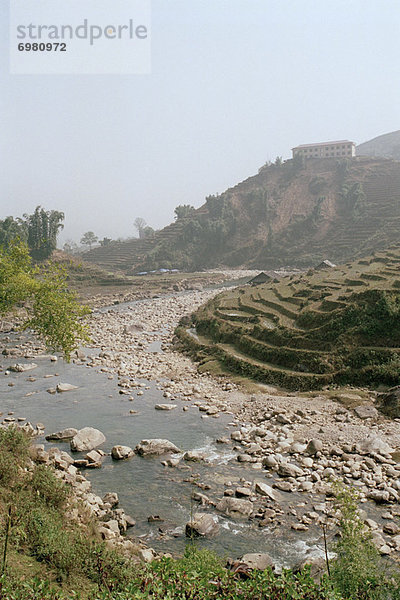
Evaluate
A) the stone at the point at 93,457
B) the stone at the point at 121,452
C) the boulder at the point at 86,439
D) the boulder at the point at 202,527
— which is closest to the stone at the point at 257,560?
the boulder at the point at 202,527

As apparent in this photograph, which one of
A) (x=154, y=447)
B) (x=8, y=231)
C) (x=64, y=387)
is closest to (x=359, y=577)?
(x=154, y=447)

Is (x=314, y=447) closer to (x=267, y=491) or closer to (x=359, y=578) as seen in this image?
(x=267, y=491)

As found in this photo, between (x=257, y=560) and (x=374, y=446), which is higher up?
(x=257, y=560)

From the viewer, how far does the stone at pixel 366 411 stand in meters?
18.7

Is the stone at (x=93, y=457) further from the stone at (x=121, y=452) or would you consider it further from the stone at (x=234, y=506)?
the stone at (x=234, y=506)

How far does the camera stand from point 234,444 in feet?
56.2

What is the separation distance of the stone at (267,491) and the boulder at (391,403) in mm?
7783

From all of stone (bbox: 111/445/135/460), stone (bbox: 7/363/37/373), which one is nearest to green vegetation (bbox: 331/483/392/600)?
stone (bbox: 111/445/135/460)

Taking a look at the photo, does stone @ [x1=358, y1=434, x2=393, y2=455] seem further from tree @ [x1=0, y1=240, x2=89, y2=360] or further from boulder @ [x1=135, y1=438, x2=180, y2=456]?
tree @ [x1=0, y1=240, x2=89, y2=360]

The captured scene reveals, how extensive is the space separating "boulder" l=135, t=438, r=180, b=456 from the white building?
12790 centimetres

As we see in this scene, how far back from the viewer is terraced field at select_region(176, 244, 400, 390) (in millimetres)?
22609

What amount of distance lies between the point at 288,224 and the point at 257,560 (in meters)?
107

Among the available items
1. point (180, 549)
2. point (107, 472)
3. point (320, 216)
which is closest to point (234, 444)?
point (107, 472)

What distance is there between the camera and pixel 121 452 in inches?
618
